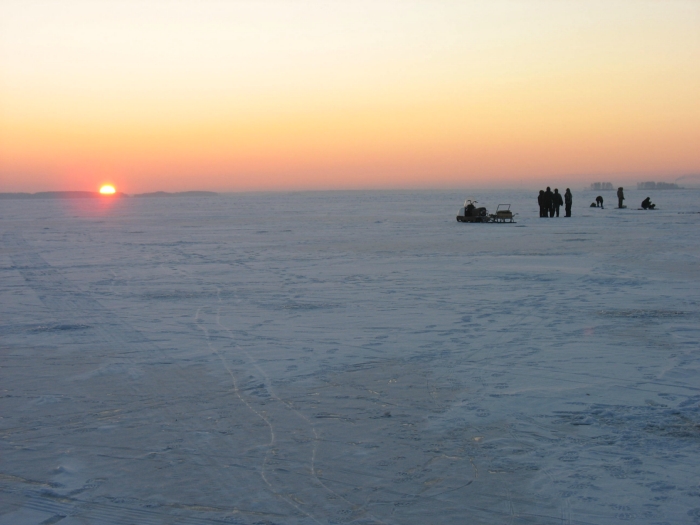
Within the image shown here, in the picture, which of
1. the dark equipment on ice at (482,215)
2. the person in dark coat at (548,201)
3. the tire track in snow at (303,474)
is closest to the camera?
the tire track in snow at (303,474)

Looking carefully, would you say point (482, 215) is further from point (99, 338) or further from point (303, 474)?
point (303, 474)

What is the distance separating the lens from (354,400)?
5.30 meters

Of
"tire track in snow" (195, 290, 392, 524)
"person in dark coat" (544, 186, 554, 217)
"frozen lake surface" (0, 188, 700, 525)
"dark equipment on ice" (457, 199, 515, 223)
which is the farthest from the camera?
"person in dark coat" (544, 186, 554, 217)

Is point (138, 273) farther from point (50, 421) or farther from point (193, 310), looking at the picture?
point (50, 421)

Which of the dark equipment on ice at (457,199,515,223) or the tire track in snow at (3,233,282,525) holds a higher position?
the dark equipment on ice at (457,199,515,223)

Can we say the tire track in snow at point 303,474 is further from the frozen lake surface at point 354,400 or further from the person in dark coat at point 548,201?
the person in dark coat at point 548,201

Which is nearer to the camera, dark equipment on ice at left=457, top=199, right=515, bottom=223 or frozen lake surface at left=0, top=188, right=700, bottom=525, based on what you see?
frozen lake surface at left=0, top=188, right=700, bottom=525

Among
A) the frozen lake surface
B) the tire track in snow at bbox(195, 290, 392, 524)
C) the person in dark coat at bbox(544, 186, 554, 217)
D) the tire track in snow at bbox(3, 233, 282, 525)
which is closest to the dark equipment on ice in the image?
the person in dark coat at bbox(544, 186, 554, 217)

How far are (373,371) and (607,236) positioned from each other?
15.1 m

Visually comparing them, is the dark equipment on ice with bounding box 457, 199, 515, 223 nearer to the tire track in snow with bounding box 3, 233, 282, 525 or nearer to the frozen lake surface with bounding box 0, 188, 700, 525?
the frozen lake surface with bounding box 0, 188, 700, 525

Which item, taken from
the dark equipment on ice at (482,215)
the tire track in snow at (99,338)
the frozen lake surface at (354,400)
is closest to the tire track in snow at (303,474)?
the frozen lake surface at (354,400)

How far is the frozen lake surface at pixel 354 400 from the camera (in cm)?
369

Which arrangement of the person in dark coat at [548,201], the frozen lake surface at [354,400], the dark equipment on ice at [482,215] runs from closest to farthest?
the frozen lake surface at [354,400] < the dark equipment on ice at [482,215] < the person in dark coat at [548,201]

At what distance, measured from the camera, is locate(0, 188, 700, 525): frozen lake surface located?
3.69m
